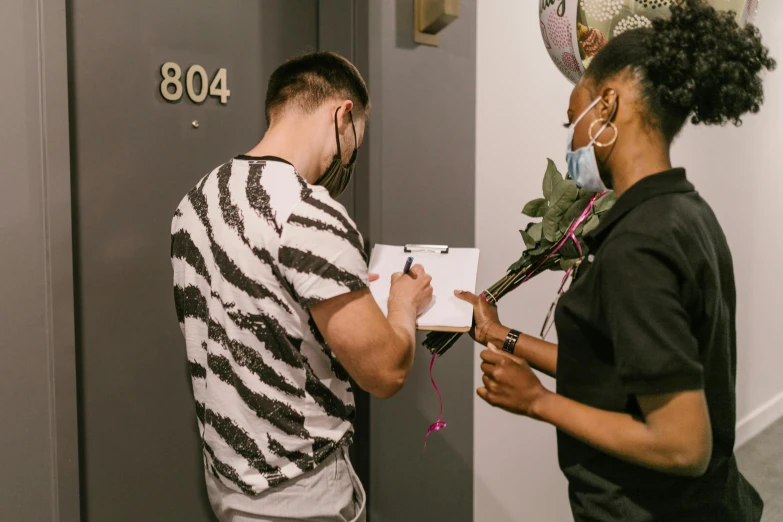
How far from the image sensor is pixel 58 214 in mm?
1266

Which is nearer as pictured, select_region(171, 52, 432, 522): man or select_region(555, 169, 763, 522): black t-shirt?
select_region(555, 169, 763, 522): black t-shirt

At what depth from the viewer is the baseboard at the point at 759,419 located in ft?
10.1

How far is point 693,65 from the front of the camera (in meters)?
0.80

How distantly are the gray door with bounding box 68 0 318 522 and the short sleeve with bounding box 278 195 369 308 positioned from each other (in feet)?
2.44

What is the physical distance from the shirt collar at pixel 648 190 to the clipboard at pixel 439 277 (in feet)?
1.30

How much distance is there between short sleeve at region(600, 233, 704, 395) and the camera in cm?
71

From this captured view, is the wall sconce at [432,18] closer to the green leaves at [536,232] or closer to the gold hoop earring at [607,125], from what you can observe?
the green leaves at [536,232]

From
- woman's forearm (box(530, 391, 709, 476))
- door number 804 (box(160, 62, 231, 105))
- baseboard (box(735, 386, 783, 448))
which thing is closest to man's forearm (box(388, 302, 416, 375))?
woman's forearm (box(530, 391, 709, 476))

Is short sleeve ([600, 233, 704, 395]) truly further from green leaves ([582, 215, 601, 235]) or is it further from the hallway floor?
the hallway floor

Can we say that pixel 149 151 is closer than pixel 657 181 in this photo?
No

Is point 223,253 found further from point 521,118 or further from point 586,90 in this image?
point 521,118

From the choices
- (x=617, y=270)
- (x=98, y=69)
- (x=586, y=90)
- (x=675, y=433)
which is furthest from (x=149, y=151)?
(x=675, y=433)

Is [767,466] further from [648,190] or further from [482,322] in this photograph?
[648,190]

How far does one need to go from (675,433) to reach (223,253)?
73 centimetres
